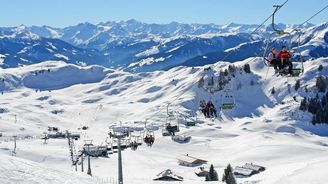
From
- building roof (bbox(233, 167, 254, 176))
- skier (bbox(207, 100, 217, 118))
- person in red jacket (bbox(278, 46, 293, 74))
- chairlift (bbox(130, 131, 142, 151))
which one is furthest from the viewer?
building roof (bbox(233, 167, 254, 176))

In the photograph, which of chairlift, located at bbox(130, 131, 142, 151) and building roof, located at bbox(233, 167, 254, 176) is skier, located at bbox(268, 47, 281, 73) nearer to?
chairlift, located at bbox(130, 131, 142, 151)

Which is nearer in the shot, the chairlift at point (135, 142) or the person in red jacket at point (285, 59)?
the person in red jacket at point (285, 59)

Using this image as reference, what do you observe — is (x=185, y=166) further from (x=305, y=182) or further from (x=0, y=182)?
(x=0, y=182)

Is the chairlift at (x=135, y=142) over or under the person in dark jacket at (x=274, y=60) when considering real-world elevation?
under

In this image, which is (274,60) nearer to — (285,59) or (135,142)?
(285,59)

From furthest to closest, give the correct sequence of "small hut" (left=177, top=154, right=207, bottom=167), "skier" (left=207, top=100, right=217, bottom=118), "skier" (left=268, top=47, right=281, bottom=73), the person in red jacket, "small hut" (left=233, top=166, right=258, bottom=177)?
"small hut" (left=177, top=154, right=207, bottom=167) < "small hut" (left=233, top=166, right=258, bottom=177) < "skier" (left=207, top=100, right=217, bottom=118) < "skier" (left=268, top=47, right=281, bottom=73) < the person in red jacket

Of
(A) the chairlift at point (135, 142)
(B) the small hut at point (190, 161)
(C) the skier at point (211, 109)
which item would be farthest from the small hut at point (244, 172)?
(C) the skier at point (211, 109)

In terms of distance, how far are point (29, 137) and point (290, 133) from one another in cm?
8633

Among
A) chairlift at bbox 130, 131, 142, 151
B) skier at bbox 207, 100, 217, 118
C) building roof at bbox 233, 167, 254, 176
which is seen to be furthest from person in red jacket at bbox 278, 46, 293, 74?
building roof at bbox 233, 167, 254, 176

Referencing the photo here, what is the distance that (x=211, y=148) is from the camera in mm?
146750

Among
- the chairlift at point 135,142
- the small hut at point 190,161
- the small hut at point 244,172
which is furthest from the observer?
Answer: the small hut at point 190,161

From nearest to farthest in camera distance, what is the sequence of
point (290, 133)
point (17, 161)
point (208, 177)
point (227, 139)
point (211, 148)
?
point (17, 161), point (208, 177), point (211, 148), point (227, 139), point (290, 133)

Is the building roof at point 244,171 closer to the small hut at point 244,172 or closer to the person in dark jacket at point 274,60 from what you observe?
the small hut at point 244,172

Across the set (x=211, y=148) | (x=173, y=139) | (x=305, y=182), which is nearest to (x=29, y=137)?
(x=173, y=139)
